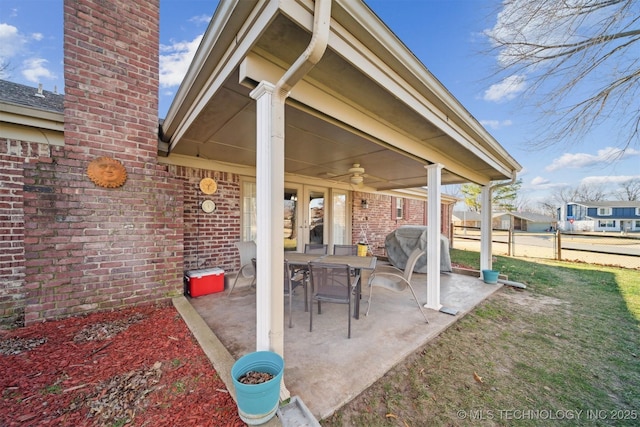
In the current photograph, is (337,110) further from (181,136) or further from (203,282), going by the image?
(203,282)

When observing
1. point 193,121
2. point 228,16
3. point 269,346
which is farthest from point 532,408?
point 193,121

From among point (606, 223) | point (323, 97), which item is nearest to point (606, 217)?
point (606, 223)

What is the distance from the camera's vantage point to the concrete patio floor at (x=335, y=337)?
1.86 meters

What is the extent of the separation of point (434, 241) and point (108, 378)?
3.83 meters

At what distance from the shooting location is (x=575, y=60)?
391cm

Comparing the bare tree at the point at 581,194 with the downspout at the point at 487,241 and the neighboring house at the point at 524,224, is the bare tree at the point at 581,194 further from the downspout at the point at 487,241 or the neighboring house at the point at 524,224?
the downspout at the point at 487,241

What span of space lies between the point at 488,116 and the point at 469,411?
6316 mm

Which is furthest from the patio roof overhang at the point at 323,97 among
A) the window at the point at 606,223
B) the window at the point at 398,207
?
the window at the point at 606,223

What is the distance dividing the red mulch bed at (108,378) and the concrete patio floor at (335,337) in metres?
0.46

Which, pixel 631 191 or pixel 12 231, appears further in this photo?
pixel 631 191

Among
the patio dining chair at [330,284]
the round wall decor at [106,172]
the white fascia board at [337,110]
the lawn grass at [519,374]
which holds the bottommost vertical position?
the lawn grass at [519,374]

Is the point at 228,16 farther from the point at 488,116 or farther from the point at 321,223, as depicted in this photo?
the point at 488,116

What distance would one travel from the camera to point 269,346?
67.1 inches

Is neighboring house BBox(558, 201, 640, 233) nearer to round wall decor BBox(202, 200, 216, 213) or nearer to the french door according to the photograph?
the french door
